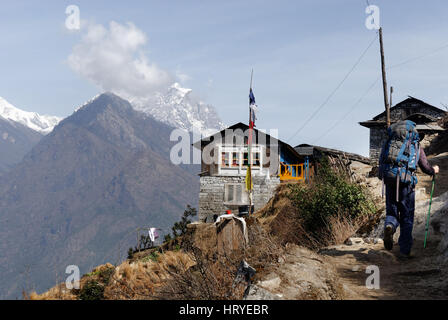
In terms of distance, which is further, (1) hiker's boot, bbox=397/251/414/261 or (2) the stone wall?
(2) the stone wall

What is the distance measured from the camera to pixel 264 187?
42375 millimetres

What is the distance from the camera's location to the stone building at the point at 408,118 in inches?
1559

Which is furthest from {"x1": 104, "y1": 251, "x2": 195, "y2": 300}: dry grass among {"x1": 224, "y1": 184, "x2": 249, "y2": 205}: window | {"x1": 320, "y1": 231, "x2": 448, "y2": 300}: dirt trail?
{"x1": 224, "y1": 184, "x2": 249, "y2": 205}: window

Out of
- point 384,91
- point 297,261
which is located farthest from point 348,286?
point 384,91

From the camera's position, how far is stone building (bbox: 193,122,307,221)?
1662 inches

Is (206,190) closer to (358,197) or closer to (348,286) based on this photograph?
(358,197)

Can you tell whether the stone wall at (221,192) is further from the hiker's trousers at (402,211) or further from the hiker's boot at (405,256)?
the hiker's boot at (405,256)

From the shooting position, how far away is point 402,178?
27.2ft

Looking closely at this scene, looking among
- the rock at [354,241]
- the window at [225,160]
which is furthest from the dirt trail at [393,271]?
the window at [225,160]

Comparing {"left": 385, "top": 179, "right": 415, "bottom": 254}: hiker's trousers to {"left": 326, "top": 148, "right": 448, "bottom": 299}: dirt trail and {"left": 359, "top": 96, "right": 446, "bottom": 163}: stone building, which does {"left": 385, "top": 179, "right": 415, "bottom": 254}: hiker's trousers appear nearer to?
{"left": 326, "top": 148, "right": 448, "bottom": 299}: dirt trail

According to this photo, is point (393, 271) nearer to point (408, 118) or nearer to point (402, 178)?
point (402, 178)

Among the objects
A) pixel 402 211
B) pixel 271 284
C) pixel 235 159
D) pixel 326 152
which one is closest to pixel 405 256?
pixel 402 211

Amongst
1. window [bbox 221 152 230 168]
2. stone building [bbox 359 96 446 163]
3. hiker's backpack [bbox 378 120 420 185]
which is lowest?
hiker's backpack [bbox 378 120 420 185]
